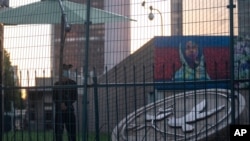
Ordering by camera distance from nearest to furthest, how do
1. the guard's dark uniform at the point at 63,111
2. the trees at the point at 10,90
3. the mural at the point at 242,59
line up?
the mural at the point at 242,59 → the guard's dark uniform at the point at 63,111 → the trees at the point at 10,90

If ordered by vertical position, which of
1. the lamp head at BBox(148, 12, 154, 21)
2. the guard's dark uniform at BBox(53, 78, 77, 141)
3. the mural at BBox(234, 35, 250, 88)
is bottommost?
the guard's dark uniform at BBox(53, 78, 77, 141)

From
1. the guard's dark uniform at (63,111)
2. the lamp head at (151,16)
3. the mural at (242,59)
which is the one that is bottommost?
the guard's dark uniform at (63,111)

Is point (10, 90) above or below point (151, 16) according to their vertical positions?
below

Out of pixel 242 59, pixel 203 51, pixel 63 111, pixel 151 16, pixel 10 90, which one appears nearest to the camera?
pixel 242 59

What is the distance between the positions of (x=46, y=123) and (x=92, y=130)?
2.65 ft

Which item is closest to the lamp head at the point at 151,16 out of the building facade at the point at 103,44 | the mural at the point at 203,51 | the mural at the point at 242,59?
the mural at the point at 203,51

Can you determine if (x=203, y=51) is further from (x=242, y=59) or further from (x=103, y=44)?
(x=103, y=44)

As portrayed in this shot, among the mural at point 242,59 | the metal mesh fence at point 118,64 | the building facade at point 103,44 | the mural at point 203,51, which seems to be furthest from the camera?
the building facade at point 103,44

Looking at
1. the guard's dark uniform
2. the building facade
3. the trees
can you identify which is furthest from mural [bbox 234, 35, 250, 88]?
the trees

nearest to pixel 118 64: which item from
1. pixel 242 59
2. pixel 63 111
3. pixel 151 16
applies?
pixel 151 16

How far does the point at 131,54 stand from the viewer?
27.8 ft

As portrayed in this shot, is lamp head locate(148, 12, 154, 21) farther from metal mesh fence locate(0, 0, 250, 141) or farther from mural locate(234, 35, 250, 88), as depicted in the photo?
mural locate(234, 35, 250, 88)

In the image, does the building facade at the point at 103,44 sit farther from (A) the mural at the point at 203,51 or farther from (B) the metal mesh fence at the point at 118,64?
(A) the mural at the point at 203,51

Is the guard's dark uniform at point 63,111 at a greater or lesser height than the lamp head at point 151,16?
lesser
